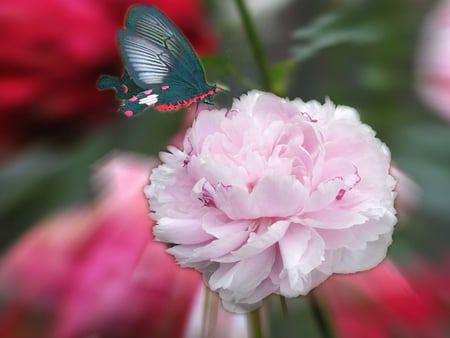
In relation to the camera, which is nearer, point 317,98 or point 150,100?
point 150,100

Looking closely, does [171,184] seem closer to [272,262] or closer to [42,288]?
[272,262]

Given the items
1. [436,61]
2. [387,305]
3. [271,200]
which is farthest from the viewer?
[436,61]

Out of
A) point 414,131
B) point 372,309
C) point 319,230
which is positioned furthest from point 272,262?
point 414,131

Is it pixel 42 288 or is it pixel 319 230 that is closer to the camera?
pixel 319 230

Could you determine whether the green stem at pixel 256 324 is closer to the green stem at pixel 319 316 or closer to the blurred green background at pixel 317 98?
the green stem at pixel 319 316

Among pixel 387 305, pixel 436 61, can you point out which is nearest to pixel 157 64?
pixel 387 305

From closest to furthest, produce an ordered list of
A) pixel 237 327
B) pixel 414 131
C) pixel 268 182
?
pixel 268 182 < pixel 237 327 < pixel 414 131

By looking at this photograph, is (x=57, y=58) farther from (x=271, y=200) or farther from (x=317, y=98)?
(x=271, y=200)
